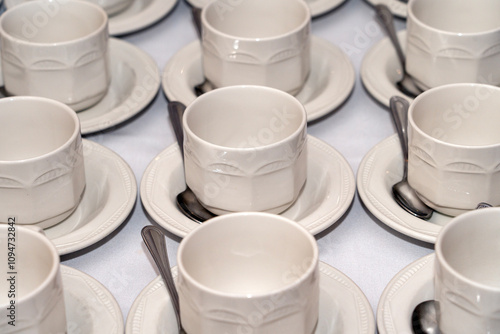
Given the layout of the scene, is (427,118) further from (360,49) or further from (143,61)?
(143,61)

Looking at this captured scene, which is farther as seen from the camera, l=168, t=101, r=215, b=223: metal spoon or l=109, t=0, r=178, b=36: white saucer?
l=109, t=0, r=178, b=36: white saucer

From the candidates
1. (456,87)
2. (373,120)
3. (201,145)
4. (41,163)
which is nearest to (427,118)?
(456,87)

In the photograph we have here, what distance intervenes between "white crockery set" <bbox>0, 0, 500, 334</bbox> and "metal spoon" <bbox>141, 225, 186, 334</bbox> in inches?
0.4

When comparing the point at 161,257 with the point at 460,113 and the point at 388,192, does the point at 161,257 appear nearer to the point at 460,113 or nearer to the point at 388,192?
the point at 388,192

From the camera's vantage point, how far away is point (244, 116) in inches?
33.9

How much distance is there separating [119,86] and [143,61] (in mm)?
47

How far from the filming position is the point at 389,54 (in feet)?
3.43

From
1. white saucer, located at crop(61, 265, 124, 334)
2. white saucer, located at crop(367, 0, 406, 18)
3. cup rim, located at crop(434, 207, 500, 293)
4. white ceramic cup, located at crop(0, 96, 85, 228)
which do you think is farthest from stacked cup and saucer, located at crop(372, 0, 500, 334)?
white ceramic cup, located at crop(0, 96, 85, 228)

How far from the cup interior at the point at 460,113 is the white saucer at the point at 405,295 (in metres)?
0.17

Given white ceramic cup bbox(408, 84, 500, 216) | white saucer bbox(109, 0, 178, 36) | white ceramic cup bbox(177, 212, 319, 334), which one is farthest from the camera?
white saucer bbox(109, 0, 178, 36)

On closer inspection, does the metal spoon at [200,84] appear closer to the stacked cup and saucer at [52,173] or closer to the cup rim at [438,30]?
the stacked cup and saucer at [52,173]

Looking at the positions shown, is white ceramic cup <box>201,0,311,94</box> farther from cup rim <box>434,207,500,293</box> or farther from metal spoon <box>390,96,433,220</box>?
cup rim <box>434,207,500,293</box>

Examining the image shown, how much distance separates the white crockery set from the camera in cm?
65

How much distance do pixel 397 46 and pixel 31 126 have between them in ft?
1.64
